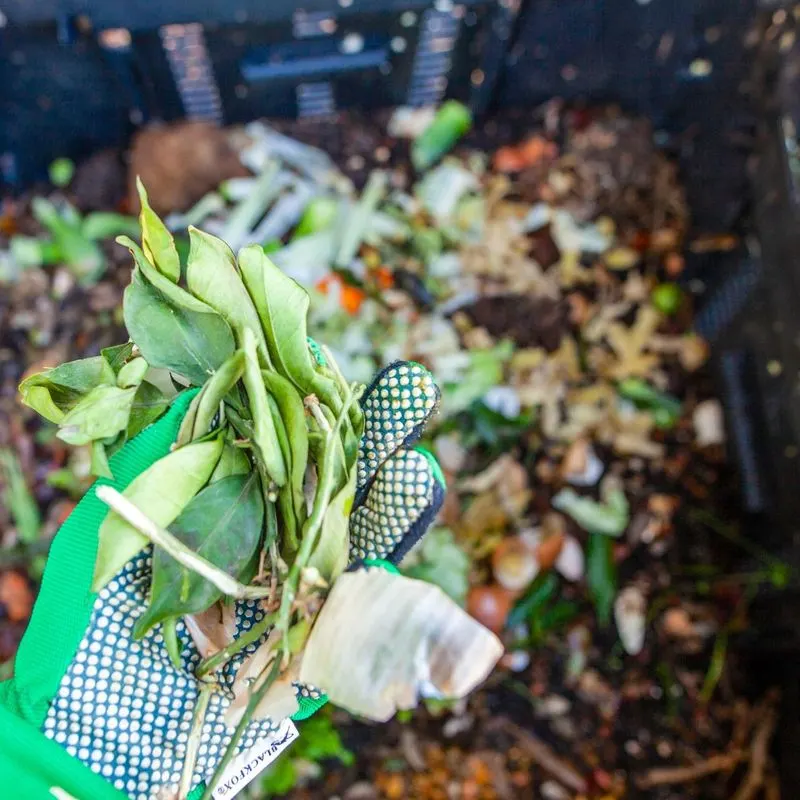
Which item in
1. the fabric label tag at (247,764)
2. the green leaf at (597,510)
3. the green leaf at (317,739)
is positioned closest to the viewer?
the fabric label tag at (247,764)

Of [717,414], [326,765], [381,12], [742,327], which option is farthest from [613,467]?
[381,12]

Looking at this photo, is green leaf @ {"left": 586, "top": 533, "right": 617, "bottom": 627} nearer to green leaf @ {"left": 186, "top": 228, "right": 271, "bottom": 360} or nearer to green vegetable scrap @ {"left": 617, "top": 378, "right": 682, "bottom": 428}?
green vegetable scrap @ {"left": 617, "top": 378, "right": 682, "bottom": 428}

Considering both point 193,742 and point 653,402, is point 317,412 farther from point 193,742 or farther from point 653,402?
point 653,402

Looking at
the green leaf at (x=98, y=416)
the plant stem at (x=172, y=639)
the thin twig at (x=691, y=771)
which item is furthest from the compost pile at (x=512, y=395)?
the green leaf at (x=98, y=416)

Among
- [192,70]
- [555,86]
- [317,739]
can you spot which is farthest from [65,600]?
[555,86]

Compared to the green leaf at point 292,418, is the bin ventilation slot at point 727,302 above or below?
below

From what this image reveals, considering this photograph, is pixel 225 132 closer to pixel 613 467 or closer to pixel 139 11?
pixel 139 11

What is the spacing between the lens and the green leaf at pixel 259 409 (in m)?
0.63

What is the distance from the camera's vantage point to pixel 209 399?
2.13 feet

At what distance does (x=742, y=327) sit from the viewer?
153cm

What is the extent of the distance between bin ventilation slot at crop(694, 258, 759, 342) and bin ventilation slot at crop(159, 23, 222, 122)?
44.4 inches

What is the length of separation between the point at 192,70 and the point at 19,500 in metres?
0.92

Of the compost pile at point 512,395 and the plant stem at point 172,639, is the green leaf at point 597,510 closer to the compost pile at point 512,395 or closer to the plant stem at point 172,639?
the compost pile at point 512,395

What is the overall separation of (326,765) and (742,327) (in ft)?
3.71
